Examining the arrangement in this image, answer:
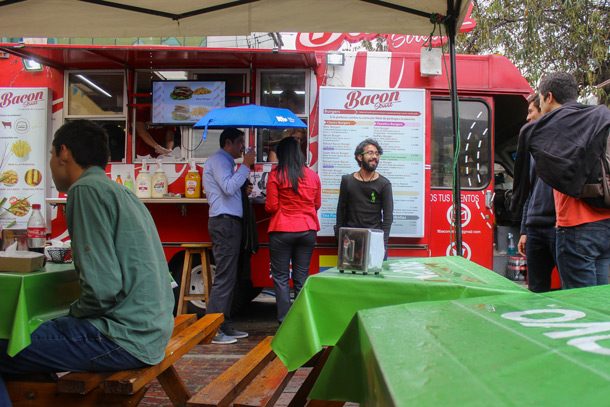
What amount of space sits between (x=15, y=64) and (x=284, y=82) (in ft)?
9.87

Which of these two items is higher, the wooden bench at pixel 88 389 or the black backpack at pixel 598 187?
the black backpack at pixel 598 187

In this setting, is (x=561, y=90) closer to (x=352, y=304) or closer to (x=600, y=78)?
(x=352, y=304)

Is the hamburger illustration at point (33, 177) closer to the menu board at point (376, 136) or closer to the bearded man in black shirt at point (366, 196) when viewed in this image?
the menu board at point (376, 136)

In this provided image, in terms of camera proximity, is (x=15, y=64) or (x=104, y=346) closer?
(x=104, y=346)

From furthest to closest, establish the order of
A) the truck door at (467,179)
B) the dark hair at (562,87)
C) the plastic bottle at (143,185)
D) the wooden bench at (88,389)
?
the truck door at (467,179)
the plastic bottle at (143,185)
the dark hair at (562,87)
the wooden bench at (88,389)

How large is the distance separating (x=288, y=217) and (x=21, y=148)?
3095 millimetres

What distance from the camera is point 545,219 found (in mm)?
3600

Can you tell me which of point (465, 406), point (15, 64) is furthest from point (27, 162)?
point (465, 406)

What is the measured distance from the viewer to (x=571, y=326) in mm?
1295

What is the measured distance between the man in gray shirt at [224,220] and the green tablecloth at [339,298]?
296 cm

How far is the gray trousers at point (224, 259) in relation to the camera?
533 cm

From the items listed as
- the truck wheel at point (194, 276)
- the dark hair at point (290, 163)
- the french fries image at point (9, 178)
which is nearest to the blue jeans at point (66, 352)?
the dark hair at point (290, 163)

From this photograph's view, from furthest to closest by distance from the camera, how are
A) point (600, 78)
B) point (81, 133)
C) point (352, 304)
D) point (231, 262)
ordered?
1. point (600, 78)
2. point (231, 262)
3. point (81, 133)
4. point (352, 304)

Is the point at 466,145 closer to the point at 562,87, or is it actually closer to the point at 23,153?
the point at 562,87
